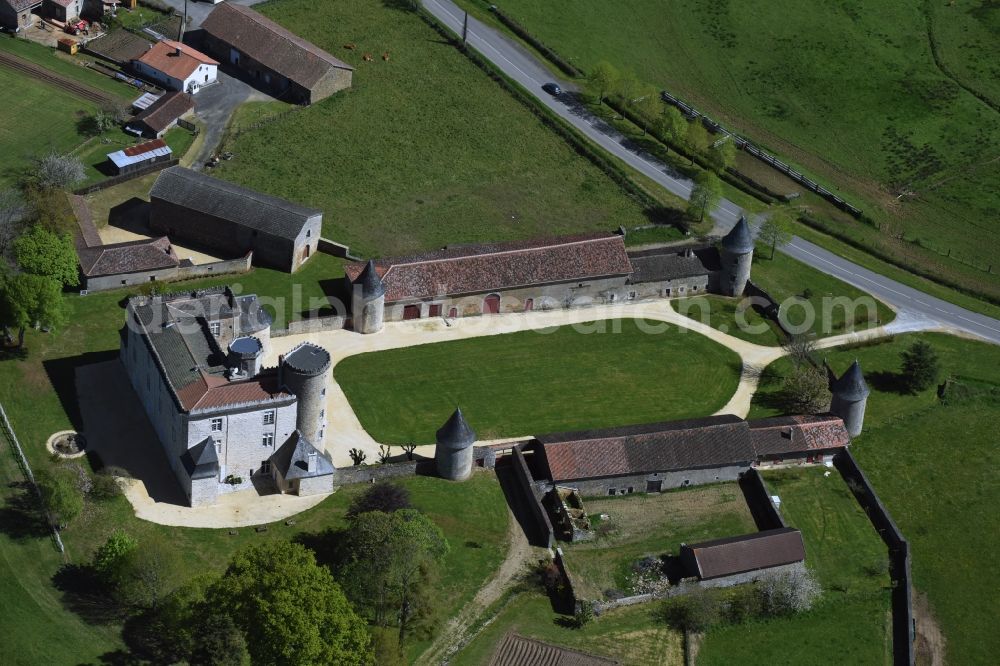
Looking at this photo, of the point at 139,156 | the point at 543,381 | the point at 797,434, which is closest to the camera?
the point at 797,434

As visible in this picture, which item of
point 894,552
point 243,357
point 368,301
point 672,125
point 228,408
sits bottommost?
point 894,552

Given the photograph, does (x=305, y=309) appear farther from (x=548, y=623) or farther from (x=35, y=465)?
(x=548, y=623)

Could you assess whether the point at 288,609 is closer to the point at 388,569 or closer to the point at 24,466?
the point at 388,569

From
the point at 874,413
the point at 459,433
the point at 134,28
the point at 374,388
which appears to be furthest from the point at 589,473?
the point at 134,28

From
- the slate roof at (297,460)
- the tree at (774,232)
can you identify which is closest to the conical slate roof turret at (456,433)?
the slate roof at (297,460)

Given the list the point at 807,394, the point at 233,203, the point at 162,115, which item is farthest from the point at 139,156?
the point at 807,394

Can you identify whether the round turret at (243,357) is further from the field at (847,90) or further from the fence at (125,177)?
the field at (847,90)

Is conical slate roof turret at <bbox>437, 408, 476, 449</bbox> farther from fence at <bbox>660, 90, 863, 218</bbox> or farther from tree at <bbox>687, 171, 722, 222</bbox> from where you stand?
fence at <bbox>660, 90, 863, 218</bbox>
